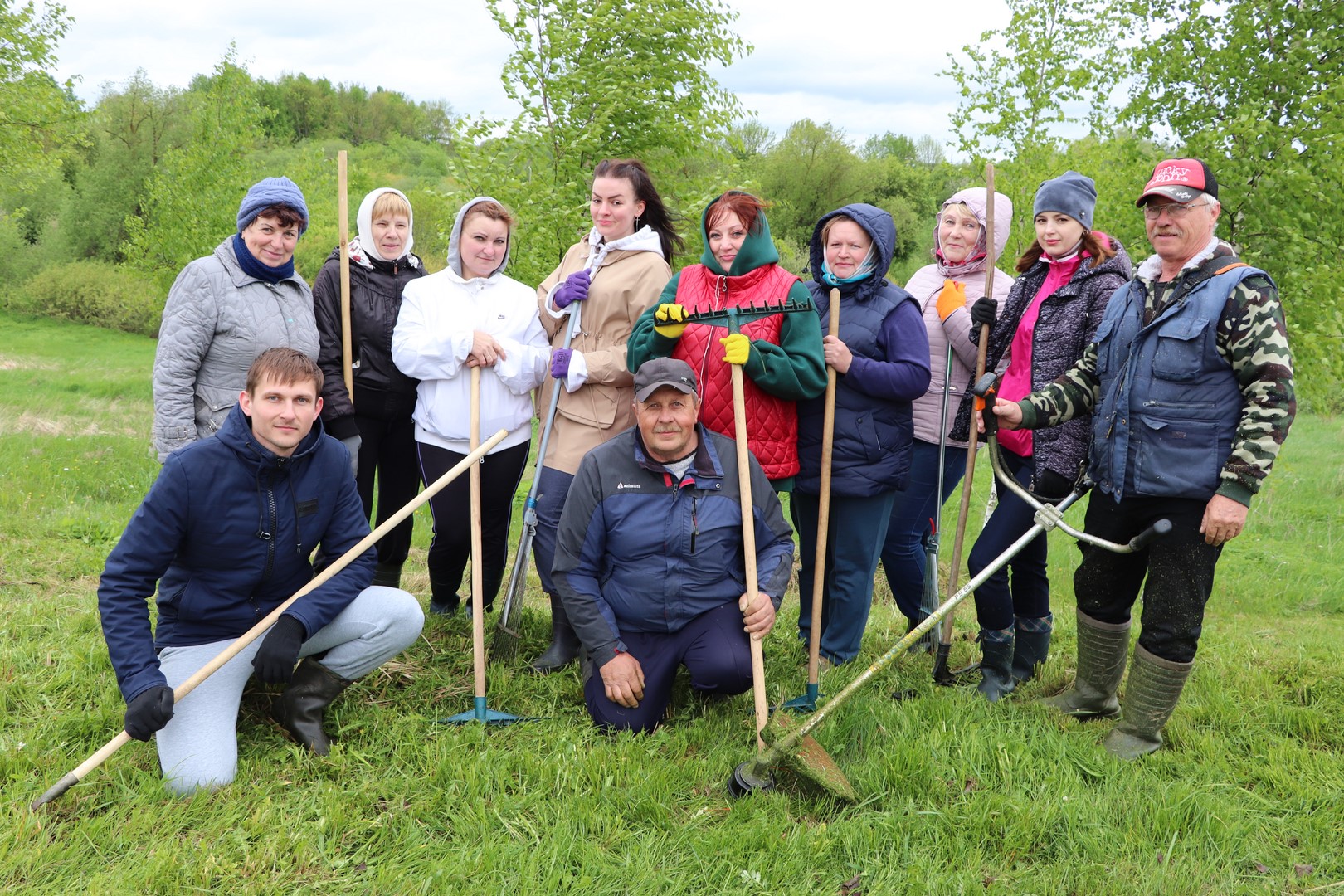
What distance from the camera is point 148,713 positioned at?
10.6ft

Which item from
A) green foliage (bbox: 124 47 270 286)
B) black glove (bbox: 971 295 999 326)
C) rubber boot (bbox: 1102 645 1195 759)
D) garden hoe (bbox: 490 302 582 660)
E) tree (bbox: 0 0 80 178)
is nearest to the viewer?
rubber boot (bbox: 1102 645 1195 759)

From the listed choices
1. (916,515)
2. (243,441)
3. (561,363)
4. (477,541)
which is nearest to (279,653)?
(243,441)

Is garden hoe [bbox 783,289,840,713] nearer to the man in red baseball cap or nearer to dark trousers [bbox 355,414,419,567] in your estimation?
the man in red baseball cap

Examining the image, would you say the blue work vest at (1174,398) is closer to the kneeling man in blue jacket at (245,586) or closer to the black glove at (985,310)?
the black glove at (985,310)

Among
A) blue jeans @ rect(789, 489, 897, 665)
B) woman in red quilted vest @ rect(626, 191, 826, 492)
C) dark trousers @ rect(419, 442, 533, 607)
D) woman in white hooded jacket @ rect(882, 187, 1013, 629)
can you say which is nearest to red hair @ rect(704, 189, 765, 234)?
woman in red quilted vest @ rect(626, 191, 826, 492)

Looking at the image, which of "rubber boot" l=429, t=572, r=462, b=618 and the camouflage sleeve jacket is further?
"rubber boot" l=429, t=572, r=462, b=618

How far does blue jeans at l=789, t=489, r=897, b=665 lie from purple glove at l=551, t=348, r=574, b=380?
1279 mm

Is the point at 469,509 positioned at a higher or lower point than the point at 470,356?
lower

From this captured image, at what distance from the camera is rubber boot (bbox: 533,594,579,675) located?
460cm

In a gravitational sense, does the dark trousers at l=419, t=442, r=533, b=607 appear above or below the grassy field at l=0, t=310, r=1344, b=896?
above

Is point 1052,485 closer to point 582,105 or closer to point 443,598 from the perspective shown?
point 443,598

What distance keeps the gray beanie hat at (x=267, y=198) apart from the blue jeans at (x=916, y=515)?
3168mm

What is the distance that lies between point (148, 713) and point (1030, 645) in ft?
12.7

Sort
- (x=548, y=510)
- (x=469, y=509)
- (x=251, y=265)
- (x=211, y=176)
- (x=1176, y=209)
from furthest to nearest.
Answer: (x=211, y=176), (x=469, y=509), (x=548, y=510), (x=251, y=265), (x=1176, y=209)
